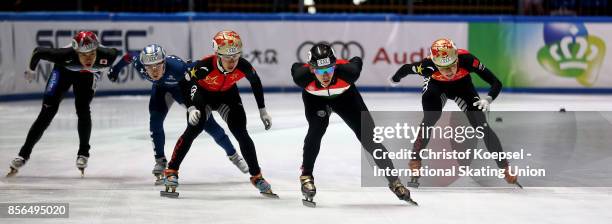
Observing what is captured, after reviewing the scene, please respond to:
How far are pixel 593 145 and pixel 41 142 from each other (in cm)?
634

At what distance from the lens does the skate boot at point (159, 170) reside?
8445mm

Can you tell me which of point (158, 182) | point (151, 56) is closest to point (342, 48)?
point (158, 182)

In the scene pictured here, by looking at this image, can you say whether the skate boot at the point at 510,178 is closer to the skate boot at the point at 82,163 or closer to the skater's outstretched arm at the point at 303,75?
the skater's outstretched arm at the point at 303,75

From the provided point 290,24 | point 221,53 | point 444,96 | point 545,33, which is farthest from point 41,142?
point 545,33

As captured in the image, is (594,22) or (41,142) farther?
(594,22)

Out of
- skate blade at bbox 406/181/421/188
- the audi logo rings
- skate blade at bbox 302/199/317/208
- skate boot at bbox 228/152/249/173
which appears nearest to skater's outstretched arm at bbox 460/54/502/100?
skate blade at bbox 406/181/421/188

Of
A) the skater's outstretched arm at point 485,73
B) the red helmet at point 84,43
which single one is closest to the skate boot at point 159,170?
the red helmet at point 84,43

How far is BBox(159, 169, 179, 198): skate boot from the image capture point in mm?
7750

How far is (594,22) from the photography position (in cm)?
1753

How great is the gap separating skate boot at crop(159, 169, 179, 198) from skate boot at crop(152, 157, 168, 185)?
62cm

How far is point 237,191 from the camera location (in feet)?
26.6

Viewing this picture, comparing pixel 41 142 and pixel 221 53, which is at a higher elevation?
pixel 221 53

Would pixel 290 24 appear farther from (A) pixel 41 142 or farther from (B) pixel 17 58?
(A) pixel 41 142

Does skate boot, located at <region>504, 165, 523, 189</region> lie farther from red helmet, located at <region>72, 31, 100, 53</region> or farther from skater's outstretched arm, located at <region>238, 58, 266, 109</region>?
red helmet, located at <region>72, 31, 100, 53</region>
